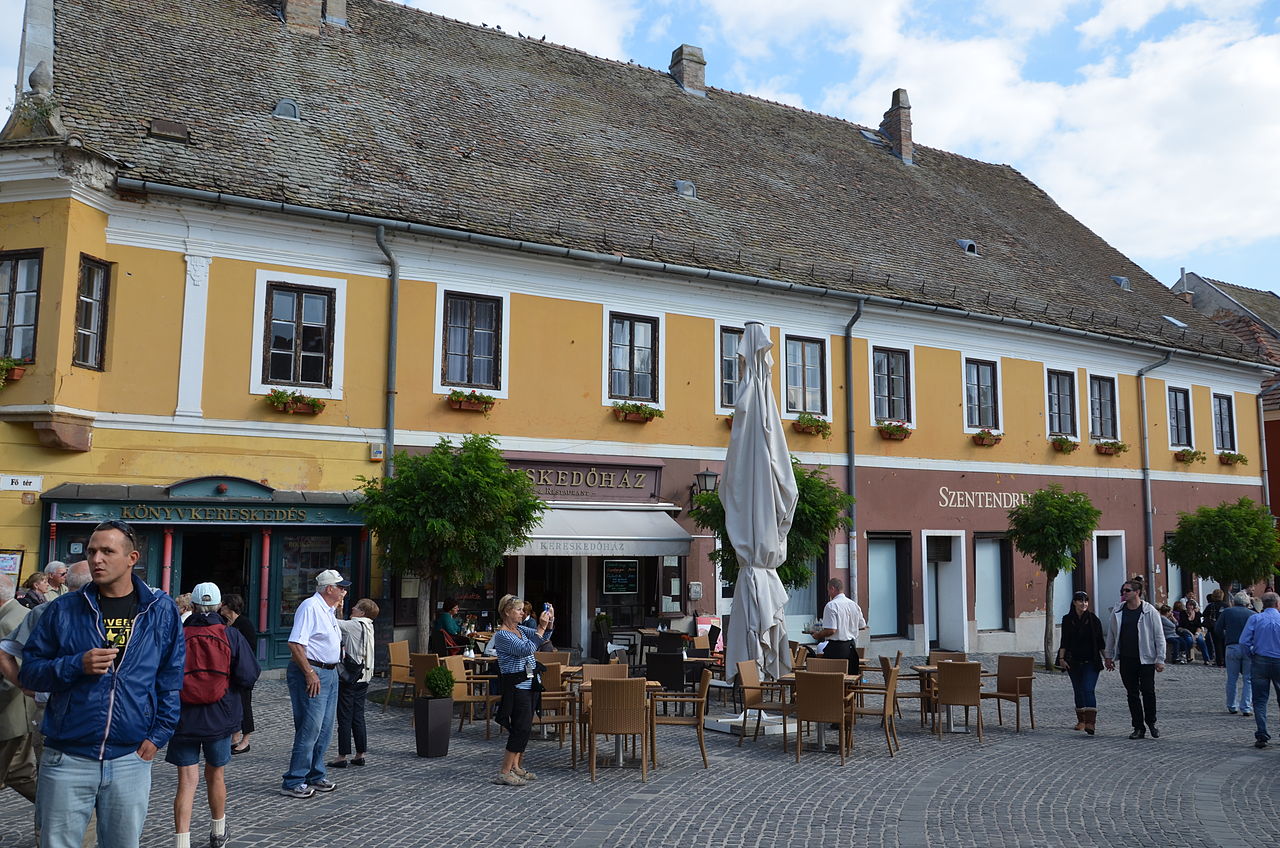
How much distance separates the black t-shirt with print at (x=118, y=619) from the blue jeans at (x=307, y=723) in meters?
3.72

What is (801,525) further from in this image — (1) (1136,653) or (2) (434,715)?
(2) (434,715)

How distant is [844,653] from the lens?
494 inches

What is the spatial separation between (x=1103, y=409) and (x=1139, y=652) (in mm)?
13434

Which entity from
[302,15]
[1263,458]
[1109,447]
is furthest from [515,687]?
[1263,458]

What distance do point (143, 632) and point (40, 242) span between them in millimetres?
10590

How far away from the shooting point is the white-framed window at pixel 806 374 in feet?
63.9

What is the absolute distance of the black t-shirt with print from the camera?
4.50 m

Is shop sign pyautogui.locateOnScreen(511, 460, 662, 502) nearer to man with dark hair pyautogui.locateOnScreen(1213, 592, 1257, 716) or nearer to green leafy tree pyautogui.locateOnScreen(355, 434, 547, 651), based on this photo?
green leafy tree pyautogui.locateOnScreen(355, 434, 547, 651)

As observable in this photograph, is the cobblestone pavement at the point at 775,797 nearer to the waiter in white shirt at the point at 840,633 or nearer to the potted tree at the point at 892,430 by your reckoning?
the waiter in white shirt at the point at 840,633

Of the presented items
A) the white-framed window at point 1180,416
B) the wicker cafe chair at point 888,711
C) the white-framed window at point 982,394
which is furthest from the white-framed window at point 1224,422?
the wicker cafe chair at point 888,711

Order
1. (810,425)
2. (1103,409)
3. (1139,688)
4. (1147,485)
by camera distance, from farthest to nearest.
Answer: (1147,485), (1103,409), (810,425), (1139,688)

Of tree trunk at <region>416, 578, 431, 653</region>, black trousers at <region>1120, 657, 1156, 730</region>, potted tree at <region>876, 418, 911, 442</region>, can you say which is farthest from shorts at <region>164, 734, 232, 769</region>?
potted tree at <region>876, 418, 911, 442</region>

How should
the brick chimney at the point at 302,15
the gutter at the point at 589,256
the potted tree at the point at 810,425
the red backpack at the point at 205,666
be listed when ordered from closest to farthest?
1. the red backpack at the point at 205,666
2. the gutter at the point at 589,256
3. the potted tree at the point at 810,425
4. the brick chimney at the point at 302,15

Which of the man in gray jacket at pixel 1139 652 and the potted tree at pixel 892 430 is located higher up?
the potted tree at pixel 892 430
